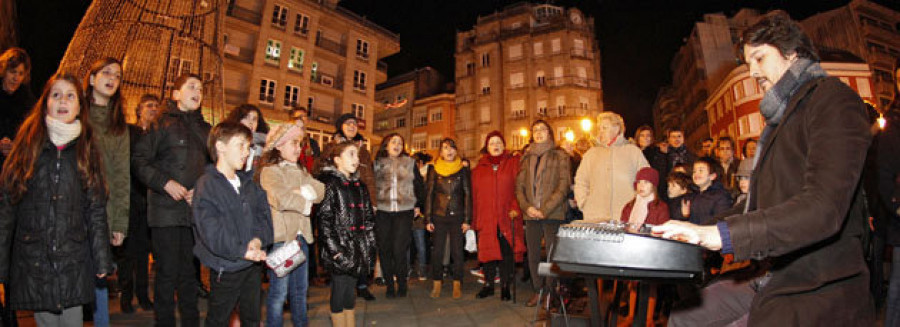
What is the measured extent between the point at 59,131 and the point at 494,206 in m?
5.00

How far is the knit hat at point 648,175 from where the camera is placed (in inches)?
191

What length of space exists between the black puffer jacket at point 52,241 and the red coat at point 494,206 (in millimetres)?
4459

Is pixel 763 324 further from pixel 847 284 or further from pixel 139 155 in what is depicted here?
pixel 139 155

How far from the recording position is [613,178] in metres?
5.27

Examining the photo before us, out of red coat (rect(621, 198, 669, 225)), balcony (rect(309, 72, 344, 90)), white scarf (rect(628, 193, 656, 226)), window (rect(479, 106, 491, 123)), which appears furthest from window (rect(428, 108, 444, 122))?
red coat (rect(621, 198, 669, 225))

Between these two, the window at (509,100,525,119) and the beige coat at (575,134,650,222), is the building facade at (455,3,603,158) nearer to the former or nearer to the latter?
the window at (509,100,525,119)

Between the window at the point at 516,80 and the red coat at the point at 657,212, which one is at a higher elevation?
the window at the point at 516,80

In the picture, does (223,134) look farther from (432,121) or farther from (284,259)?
(432,121)

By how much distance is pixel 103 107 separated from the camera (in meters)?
3.78

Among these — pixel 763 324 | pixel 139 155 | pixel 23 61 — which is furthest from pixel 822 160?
pixel 23 61

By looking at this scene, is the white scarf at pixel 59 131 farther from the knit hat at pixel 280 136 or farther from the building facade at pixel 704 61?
the building facade at pixel 704 61

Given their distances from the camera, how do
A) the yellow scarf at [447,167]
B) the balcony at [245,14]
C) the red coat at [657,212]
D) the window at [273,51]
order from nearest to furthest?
the red coat at [657,212] → the yellow scarf at [447,167] → the balcony at [245,14] → the window at [273,51]

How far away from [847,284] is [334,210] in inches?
150

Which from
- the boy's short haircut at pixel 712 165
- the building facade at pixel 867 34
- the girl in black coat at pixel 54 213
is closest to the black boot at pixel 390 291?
the girl in black coat at pixel 54 213
